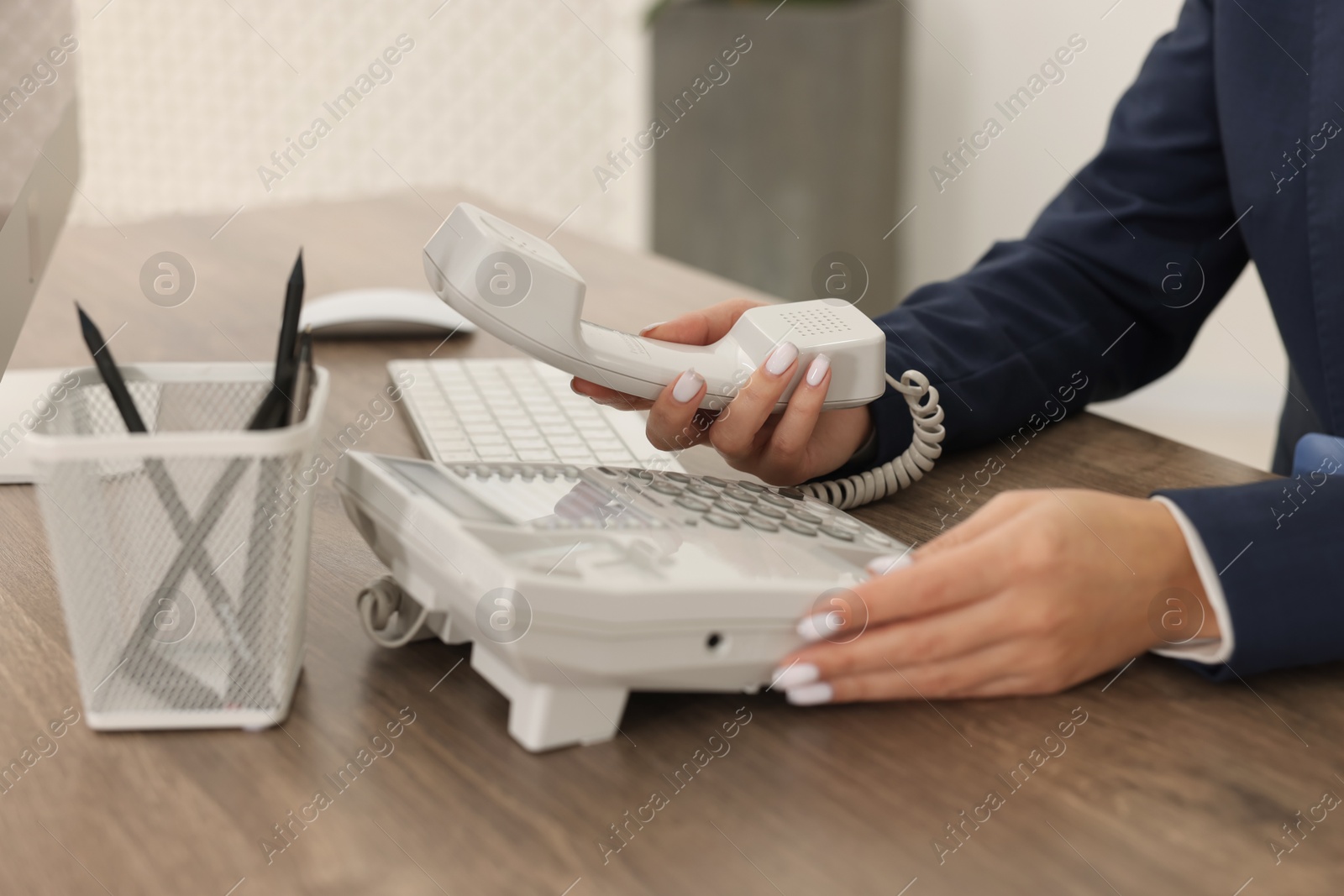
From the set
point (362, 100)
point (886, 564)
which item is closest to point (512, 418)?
point (886, 564)

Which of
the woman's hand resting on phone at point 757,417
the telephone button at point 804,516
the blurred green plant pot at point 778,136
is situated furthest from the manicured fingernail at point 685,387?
the blurred green plant pot at point 778,136

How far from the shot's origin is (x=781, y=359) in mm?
678

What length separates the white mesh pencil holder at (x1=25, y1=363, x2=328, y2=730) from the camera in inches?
17.5

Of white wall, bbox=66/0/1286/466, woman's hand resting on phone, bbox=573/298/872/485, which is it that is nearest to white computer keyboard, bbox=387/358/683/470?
woman's hand resting on phone, bbox=573/298/872/485

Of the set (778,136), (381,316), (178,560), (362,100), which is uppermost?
(178,560)

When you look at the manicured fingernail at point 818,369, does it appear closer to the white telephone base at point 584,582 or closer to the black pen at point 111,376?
the white telephone base at point 584,582

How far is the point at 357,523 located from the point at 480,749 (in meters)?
0.14

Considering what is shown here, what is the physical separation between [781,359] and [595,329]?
11 centimetres

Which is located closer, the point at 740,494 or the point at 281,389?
the point at 281,389

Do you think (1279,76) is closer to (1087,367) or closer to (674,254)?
(1087,367)

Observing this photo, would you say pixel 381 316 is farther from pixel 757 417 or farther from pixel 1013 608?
pixel 1013 608

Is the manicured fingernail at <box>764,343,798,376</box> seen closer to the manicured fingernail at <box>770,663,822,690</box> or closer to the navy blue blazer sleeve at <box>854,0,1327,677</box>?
the navy blue blazer sleeve at <box>854,0,1327,677</box>

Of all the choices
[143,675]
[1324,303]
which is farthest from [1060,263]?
[143,675]

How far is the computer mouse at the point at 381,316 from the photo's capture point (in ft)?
3.34
